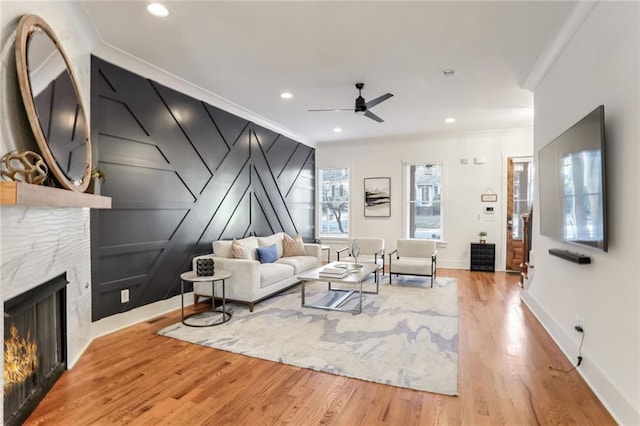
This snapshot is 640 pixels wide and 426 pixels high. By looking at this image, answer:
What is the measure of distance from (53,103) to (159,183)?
67.0 inches

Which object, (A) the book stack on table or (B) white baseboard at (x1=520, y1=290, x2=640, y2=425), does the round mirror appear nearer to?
(A) the book stack on table

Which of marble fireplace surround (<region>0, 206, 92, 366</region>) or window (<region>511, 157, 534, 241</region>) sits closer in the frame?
marble fireplace surround (<region>0, 206, 92, 366</region>)

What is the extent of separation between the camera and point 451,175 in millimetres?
7164

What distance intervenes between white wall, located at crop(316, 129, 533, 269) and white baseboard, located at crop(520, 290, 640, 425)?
365cm

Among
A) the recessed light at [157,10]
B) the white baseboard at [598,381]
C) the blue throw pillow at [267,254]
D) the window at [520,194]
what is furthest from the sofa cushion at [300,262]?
the window at [520,194]

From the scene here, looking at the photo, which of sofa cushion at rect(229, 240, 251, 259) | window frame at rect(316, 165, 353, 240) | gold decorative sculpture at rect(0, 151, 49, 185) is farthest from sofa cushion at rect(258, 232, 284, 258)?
gold decorative sculpture at rect(0, 151, 49, 185)

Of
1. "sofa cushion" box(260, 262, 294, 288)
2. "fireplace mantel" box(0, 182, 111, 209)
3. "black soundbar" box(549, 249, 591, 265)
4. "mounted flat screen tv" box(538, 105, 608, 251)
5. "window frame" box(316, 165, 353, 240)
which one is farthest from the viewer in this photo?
"window frame" box(316, 165, 353, 240)

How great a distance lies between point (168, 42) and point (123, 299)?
103 inches

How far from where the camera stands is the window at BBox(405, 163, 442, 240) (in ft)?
24.2

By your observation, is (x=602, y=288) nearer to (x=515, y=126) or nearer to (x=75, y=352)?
(x=75, y=352)

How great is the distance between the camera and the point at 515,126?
648 cm

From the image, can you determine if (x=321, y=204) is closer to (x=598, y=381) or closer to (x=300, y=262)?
(x=300, y=262)

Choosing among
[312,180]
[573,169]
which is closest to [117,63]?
[573,169]

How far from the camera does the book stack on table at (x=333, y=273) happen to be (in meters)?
4.19
